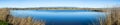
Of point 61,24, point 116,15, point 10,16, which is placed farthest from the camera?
point 61,24

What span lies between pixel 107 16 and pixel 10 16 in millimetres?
4529

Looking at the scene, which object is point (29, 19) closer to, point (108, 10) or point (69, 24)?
point (108, 10)

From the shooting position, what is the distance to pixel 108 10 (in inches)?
463

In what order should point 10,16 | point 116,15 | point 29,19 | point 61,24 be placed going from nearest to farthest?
point 116,15, point 29,19, point 10,16, point 61,24

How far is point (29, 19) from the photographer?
12906mm

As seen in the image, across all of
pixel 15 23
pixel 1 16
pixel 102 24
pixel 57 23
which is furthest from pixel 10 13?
pixel 102 24

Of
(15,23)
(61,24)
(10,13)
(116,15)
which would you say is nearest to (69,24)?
(61,24)

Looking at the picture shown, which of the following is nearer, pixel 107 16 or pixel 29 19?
pixel 107 16

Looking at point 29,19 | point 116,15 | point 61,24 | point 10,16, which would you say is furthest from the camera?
point 61,24

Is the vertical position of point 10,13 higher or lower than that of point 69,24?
higher

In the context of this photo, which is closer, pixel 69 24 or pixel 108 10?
pixel 108 10

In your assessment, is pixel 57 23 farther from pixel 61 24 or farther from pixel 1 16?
pixel 1 16

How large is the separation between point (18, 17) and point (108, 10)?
12.8 ft

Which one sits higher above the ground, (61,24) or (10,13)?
(10,13)
